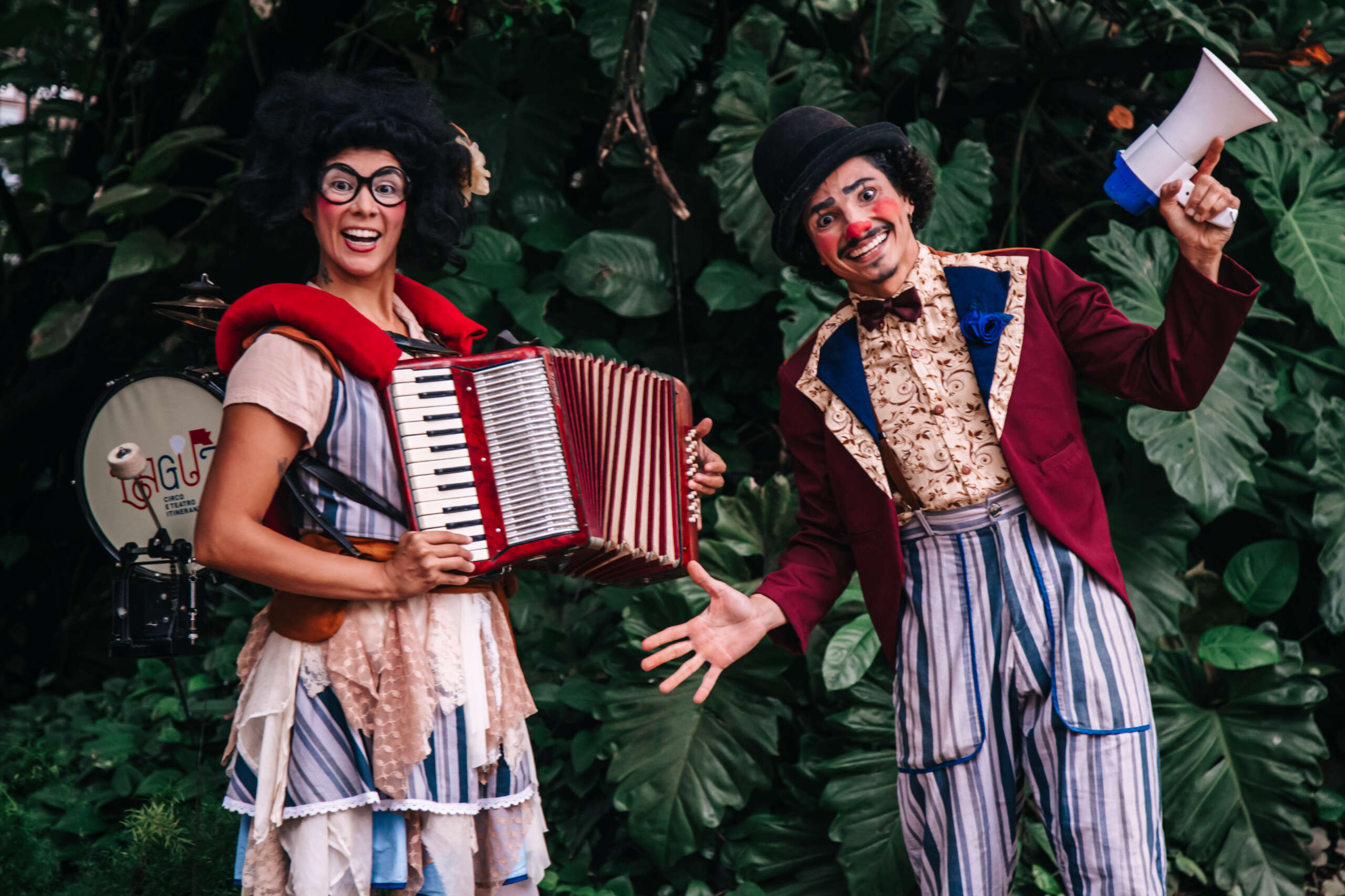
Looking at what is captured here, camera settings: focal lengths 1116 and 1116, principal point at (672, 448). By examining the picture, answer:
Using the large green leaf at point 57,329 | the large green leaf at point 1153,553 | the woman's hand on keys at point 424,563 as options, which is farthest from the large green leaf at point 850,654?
the large green leaf at point 57,329

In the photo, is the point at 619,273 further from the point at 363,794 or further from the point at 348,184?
the point at 363,794

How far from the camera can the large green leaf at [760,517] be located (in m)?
3.29

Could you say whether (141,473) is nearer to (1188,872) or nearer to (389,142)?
(389,142)

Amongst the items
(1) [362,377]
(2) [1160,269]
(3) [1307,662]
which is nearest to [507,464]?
(1) [362,377]

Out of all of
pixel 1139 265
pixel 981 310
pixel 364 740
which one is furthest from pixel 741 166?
pixel 364 740

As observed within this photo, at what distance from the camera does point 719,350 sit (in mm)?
4027

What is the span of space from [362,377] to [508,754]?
67 cm

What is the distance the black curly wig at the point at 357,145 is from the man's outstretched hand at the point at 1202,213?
4.05ft

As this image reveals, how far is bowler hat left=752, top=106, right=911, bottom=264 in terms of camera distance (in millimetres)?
1923

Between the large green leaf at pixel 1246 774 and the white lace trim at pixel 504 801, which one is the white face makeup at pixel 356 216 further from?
the large green leaf at pixel 1246 774

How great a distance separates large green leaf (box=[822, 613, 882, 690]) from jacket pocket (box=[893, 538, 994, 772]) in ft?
2.90

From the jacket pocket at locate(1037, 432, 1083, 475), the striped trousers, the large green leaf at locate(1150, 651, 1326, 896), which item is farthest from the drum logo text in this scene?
the large green leaf at locate(1150, 651, 1326, 896)

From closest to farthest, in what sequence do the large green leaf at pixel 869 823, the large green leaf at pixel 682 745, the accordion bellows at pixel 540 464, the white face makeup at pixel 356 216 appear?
the accordion bellows at pixel 540 464 < the white face makeup at pixel 356 216 < the large green leaf at pixel 869 823 < the large green leaf at pixel 682 745

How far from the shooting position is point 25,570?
4691mm
